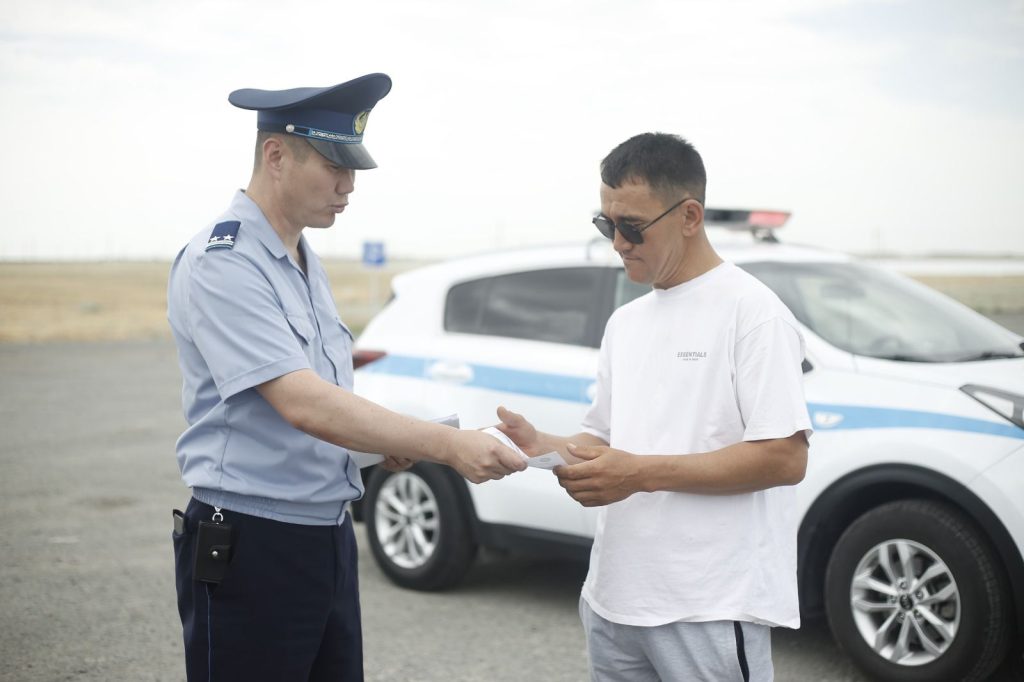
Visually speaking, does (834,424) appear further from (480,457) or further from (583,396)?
(480,457)

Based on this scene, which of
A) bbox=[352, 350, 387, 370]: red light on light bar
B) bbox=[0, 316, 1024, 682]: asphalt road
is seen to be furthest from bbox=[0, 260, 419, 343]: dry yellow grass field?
bbox=[352, 350, 387, 370]: red light on light bar

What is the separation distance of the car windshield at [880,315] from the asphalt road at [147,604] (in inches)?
56.2

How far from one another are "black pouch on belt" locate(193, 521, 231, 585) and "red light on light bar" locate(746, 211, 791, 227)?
3.58 meters

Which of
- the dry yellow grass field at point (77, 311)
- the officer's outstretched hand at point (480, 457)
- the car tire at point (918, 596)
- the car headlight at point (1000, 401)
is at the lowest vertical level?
the dry yellow grass field at point (77, 311)

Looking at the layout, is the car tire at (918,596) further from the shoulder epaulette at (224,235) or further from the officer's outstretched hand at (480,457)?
the shoulder epaulette at (224,235)

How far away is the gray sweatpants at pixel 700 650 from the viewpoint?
2.24 metres

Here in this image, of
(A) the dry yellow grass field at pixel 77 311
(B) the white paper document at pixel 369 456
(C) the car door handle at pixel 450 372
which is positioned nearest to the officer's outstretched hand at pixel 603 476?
(B) the white paper document at pixel 369 456

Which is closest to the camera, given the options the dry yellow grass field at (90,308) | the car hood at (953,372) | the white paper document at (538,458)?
the white paper document at (538,458)

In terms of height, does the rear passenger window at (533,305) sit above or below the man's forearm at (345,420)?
below

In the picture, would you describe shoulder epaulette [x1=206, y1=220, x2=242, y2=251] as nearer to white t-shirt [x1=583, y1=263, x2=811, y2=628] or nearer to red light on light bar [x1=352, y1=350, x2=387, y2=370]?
white t-shirt [x1=583, y1=263, x2=811, y2=628]

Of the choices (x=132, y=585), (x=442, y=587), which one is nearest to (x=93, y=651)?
(x=132, y=585)

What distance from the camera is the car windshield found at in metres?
4.59

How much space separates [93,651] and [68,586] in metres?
1.11

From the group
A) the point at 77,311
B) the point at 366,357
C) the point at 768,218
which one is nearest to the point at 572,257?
the point at 768,218
